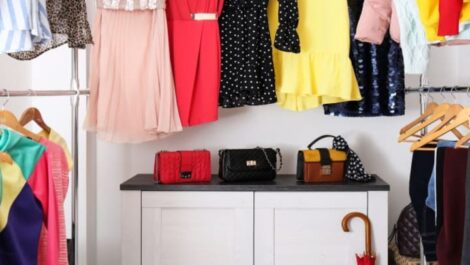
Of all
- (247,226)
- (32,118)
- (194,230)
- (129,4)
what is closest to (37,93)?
(32,118)

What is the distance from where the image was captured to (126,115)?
264 cm

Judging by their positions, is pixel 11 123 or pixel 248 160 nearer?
pixel 11 123

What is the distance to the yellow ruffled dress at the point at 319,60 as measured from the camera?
2629 mm

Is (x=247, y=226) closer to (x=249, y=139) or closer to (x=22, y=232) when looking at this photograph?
(x=249, y=139)

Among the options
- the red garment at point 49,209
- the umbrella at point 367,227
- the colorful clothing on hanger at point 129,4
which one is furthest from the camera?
the colorful clothing on hanger at point 129,4

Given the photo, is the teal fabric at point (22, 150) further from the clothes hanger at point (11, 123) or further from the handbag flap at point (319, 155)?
the handbag flap at point (319, 155)

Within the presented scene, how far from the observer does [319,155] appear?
2645 mm

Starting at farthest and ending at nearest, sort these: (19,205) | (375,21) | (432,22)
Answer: (375,21)
(432,22)
(19,205)

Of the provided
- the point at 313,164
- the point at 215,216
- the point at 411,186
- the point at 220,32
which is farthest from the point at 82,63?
the point at 411,186

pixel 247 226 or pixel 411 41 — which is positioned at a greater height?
pixel 411 41

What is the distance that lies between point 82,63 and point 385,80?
5.09ft

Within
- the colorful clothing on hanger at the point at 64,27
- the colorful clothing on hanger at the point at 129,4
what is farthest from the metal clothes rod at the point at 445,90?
the colorful clothing on hanger at the point at 64,27

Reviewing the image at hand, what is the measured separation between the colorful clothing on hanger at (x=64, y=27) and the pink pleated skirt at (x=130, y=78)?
0.37 m

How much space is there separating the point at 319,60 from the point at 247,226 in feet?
2.86
